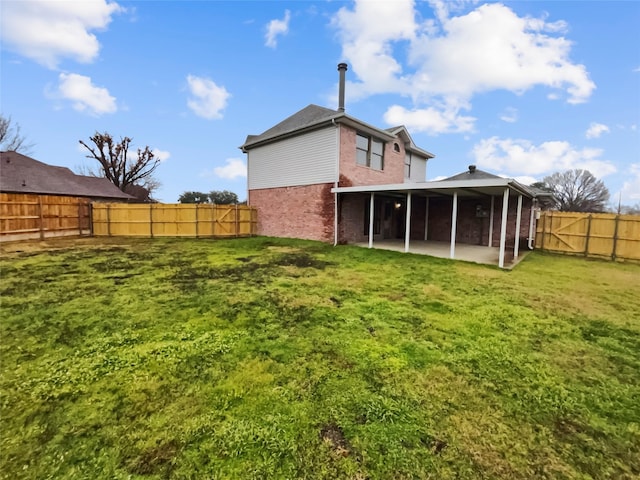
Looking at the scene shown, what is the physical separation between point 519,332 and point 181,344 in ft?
14.8

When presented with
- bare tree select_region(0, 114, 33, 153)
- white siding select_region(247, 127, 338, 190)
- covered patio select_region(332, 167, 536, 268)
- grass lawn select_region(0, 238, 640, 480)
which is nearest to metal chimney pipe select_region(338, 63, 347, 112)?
white siding select_region(247, 127, 338, 190)

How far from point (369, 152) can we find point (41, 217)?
14855 millimetres

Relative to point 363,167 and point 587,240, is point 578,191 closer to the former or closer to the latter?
point 587,240

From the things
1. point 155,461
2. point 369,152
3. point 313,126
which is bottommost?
point 155,461

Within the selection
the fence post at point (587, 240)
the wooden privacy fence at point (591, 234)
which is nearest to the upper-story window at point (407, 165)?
the wooden privacy fence at point (591, 234)

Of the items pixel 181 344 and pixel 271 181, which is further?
pixel 271 181

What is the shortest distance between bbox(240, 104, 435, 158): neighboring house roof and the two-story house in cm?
5

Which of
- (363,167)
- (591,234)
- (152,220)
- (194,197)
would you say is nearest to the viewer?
(591,234)

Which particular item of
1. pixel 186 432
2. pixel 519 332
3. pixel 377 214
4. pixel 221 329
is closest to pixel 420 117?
pixel 377 214

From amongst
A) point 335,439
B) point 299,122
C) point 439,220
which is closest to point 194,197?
point 299,122

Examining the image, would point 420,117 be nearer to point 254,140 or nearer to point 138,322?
point 254,140

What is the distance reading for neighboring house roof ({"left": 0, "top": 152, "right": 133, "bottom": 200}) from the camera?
1866 centimetres

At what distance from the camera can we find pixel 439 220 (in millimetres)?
14836

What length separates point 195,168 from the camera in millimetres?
28203
